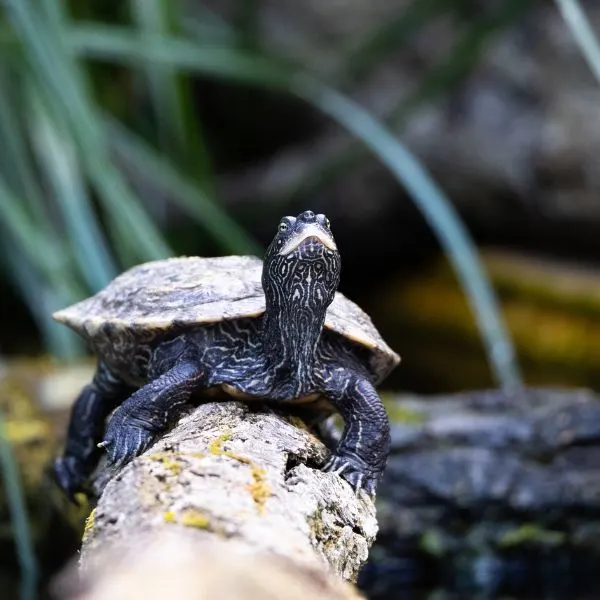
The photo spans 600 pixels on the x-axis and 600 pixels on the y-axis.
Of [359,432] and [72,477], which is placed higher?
[359,432]

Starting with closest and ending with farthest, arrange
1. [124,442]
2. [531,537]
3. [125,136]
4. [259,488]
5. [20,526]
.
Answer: [259,488] < [124,442] < [20,526] < [531,537] < [125,136]

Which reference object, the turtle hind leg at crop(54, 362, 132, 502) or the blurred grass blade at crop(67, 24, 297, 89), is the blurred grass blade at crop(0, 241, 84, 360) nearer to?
the blurred grass blade at crop(67, 24, 297, 89)

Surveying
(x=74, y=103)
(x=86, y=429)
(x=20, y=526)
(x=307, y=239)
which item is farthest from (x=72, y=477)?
(x=74, y=103)

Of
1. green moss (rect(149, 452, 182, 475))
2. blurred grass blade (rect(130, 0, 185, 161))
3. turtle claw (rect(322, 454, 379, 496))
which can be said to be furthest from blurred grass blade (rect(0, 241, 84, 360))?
green moss (rect(149, 452, 182, 475))

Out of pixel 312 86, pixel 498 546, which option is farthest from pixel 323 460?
pixel 312 86

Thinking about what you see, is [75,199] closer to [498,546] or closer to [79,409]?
[79,409]

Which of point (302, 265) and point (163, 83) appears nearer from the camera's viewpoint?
point (302, 265)

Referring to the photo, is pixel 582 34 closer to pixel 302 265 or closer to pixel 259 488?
pixel 302 265
